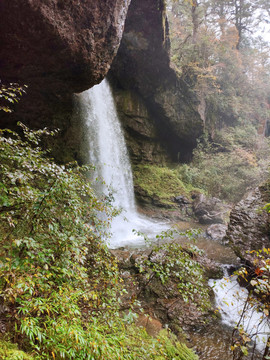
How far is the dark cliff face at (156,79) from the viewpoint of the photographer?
10141mm

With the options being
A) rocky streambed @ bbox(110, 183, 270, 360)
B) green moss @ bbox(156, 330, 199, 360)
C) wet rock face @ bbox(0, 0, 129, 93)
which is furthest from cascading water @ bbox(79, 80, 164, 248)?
green moss @ bbox(156, 330, 199, 360)

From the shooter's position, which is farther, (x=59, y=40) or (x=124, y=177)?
(x=124, y=177)

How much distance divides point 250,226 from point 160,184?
7582 millimetres

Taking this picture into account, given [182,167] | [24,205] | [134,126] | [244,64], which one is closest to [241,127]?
[244,64]

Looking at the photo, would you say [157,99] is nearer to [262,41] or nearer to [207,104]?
[207,104]

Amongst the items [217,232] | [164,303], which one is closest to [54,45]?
A: [164,303]

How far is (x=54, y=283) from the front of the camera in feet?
7.18

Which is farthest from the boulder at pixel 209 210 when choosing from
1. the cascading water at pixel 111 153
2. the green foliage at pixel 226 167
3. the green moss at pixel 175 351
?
the green moss at pixel 175 351

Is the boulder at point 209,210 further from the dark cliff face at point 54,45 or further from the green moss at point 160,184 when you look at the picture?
the dark cliff face at point 54,45

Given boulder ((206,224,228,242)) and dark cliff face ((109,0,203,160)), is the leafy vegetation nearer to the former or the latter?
boulder ((206,224,228,242))

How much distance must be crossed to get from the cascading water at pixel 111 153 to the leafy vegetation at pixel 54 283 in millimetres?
6941

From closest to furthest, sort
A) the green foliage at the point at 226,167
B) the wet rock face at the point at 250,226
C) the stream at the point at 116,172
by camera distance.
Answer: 1. the wet rock face at the point at 250,226
2. the stream at the point at 116,172
3. the green foliage at the point at 226,167

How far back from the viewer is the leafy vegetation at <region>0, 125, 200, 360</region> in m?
1.67

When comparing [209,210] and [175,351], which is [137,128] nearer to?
[209,210]
